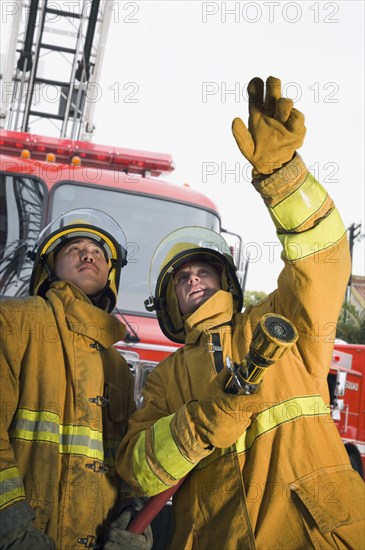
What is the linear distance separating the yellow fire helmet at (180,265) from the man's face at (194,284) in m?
0.04

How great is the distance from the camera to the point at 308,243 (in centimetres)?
254

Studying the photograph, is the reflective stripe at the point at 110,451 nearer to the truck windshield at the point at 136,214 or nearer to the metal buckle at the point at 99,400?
the metal buckle at the point at 99,400

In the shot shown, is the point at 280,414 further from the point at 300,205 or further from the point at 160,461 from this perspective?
the point at 300,205

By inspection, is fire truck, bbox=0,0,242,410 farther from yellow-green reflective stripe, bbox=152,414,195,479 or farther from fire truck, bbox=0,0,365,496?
yellow-green reflective stripe, bbox=152,414,195,479

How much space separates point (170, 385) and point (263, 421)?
44cm

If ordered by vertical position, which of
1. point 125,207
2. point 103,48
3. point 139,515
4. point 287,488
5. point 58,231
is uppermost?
point 103,48

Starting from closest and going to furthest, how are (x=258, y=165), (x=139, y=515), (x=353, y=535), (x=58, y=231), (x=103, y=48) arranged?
(x=353, y=535)
(x=258, y=165)
(x=139, y=515)
(x=58, y=231)
(x=103, y=48)

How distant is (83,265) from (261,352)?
144cm

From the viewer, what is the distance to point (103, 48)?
347 inches

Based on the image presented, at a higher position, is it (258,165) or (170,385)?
(258,165)

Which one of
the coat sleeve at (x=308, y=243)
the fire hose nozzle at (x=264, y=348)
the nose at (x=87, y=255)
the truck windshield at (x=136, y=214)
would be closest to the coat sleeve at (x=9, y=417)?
the nose at (x=87, y=255)

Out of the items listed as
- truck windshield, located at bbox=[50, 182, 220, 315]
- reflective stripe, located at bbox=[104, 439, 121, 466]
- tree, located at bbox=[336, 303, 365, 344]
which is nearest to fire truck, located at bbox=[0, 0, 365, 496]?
truck windshield, located at bbox=[50, 182, 220, 315]

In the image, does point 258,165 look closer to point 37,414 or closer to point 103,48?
point 37,414

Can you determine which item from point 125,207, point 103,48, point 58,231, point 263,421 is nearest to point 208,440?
point 263,421
